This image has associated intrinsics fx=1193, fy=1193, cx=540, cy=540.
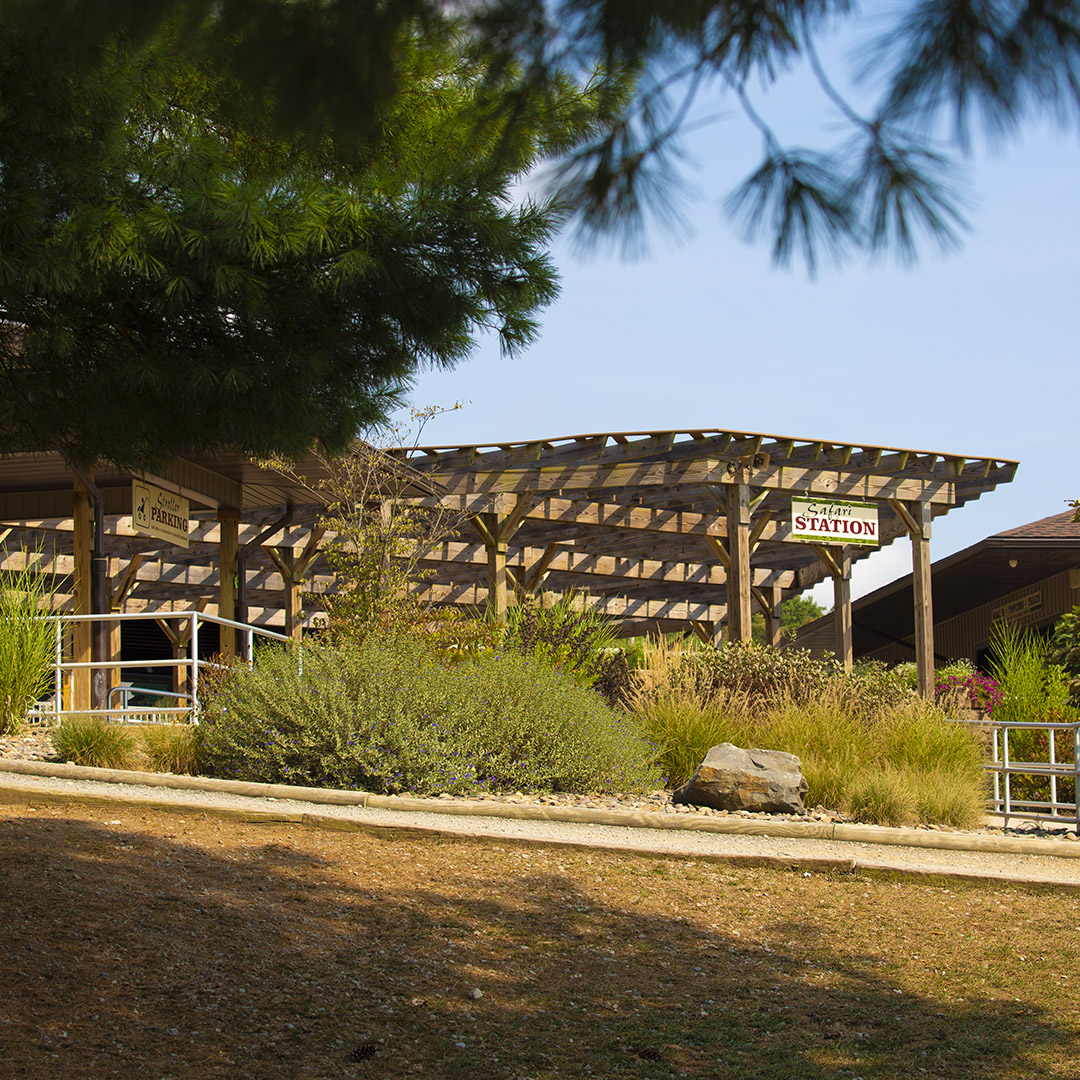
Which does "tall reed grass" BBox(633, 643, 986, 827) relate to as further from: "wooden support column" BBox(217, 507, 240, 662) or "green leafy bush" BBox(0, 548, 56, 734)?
"green leafy bush" BBox(0, 548, 56, 734)

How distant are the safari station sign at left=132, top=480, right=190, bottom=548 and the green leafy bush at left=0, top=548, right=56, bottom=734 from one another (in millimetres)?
1067

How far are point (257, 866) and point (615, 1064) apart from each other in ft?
8.61

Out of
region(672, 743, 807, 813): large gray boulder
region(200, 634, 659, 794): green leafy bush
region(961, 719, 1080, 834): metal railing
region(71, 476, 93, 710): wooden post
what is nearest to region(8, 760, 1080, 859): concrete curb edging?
region(200, 634, 659, 794): green leafy bush

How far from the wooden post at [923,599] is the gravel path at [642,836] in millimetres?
8052

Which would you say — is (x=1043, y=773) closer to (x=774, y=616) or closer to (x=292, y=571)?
(x=292, y=571)

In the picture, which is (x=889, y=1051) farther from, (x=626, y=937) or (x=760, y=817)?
(x=760, y=817)

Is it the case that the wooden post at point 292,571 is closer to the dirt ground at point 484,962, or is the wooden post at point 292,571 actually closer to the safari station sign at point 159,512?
the safari station sign at point 159,512

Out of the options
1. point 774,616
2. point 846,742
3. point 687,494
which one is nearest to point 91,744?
point 846,742

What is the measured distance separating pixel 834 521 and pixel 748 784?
8.34 m

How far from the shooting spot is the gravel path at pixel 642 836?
7.12 meters

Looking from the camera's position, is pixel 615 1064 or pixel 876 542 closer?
pixel 615 1064

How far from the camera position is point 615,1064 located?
4289 mm

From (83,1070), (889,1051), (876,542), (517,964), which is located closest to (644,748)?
(517,964)

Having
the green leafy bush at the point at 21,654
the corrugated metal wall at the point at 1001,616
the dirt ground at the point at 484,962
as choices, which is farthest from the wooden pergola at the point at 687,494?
the dirt ground at the point at 484,962
